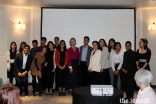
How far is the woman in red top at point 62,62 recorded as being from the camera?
629 centimetres

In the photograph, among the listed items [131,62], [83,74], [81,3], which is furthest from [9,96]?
[81,3]

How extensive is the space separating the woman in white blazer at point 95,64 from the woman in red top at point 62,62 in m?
0.70

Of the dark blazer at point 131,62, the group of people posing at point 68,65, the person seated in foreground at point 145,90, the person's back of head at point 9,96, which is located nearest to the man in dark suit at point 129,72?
the dark blazer at point 131,62

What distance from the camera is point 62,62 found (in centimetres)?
634

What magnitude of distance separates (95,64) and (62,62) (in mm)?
921

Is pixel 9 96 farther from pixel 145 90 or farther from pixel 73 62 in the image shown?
pixel 73 62

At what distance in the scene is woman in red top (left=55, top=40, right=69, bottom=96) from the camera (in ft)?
20.6

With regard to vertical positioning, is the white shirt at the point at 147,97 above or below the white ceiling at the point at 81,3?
below

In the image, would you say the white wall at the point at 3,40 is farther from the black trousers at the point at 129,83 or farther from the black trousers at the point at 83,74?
the black trousers at the point at 129,83

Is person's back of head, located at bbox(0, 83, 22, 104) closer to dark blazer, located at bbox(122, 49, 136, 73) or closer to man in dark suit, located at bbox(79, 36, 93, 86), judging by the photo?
dark blazer, located at bbox(122, 49, 136, 73)

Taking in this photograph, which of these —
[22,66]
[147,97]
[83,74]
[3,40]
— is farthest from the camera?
[3,40]

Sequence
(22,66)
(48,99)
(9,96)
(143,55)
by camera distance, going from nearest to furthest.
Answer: (9,96) < (143,55) < (48,99) < (22,66)

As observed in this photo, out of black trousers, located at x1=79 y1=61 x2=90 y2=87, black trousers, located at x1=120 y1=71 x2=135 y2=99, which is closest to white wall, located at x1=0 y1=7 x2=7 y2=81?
black trousers, located at x1=79 y1=61 x2=90 y2=87

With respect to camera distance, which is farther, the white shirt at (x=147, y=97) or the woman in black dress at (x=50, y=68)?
the woman in black dress at (x=50, y=68)
